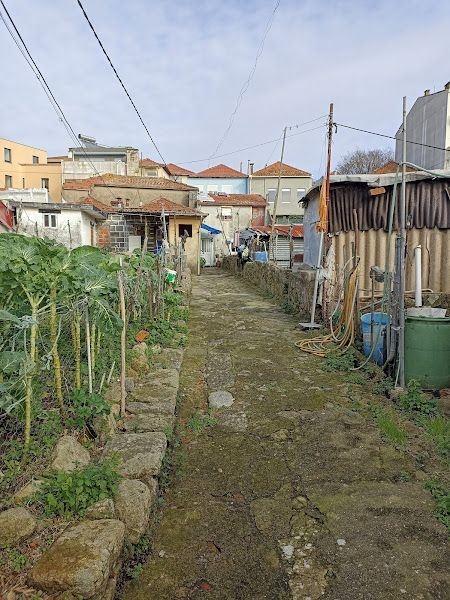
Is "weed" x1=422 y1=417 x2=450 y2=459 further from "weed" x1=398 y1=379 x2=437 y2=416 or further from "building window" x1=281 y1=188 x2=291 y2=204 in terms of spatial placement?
"building window" x1=281 y1=188 x2=291 y2=204

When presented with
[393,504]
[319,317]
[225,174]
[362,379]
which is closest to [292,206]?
[225,174]

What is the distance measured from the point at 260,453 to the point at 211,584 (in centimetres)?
155

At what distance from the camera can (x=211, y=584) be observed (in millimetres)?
2449

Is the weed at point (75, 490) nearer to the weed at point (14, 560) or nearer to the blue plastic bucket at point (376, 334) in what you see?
the weed at point (14, 560)

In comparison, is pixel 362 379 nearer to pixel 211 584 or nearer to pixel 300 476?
pixel 300 476

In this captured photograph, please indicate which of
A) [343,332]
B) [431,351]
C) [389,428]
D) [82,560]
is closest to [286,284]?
[343,332]

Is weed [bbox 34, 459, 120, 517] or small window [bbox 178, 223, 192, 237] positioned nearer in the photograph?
weed [bbox 34, 459, 120, 517]

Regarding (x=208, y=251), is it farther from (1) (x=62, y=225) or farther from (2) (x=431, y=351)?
(2) (x=431, y=351)

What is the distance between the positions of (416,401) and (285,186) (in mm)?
40557

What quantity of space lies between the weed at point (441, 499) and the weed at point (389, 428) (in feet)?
2.17

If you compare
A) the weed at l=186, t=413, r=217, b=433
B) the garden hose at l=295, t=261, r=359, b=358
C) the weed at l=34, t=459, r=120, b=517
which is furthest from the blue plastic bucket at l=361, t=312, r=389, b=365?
the weed at l=34, t=459, r=120, b=517

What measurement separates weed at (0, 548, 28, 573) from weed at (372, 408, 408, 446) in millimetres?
3221

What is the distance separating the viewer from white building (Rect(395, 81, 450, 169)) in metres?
19.3

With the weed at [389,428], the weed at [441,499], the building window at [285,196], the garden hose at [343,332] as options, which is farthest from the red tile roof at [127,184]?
the weed at [441,499]
